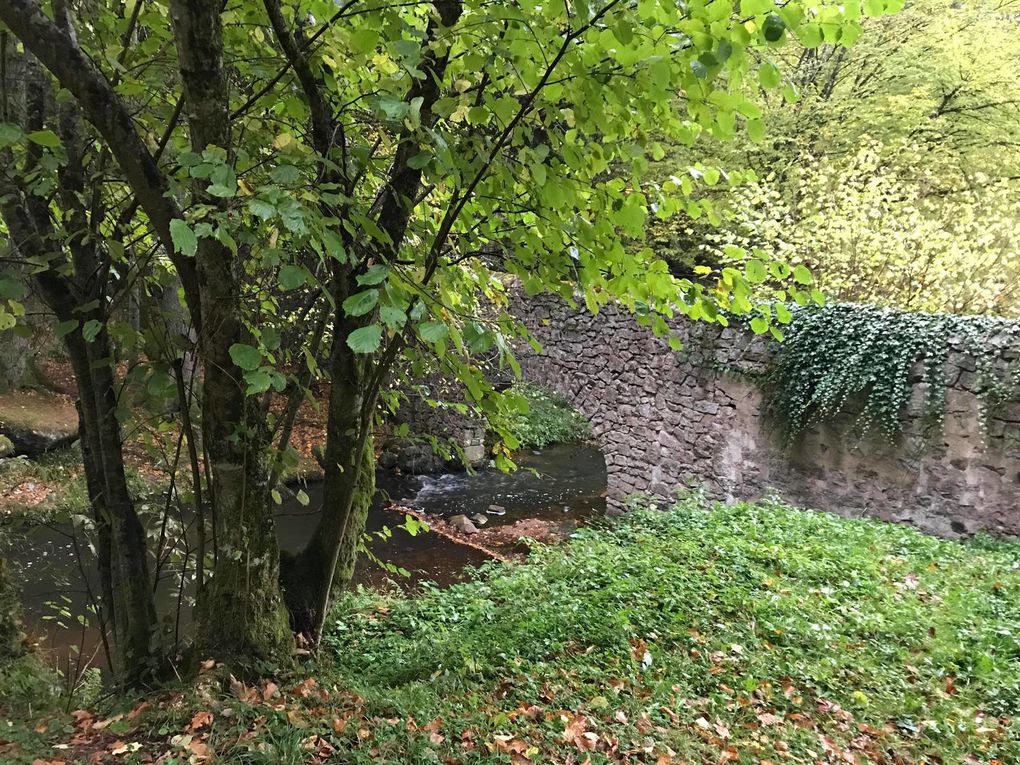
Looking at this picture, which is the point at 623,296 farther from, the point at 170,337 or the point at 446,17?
the point at 170,337

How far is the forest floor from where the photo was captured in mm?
2322

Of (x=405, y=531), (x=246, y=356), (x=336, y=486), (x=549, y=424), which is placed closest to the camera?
(x=246, y=356)

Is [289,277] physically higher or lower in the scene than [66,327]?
higher

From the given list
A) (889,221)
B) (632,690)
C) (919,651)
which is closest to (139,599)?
(632,690)

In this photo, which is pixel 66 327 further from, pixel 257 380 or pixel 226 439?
pixel 257 380

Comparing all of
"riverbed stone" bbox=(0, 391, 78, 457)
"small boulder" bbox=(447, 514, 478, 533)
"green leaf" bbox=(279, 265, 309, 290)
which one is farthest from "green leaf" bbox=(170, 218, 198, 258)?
"riverbed stone" bbox=(0, 391, 78, 457)

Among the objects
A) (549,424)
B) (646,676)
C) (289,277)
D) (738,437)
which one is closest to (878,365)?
(738,437)

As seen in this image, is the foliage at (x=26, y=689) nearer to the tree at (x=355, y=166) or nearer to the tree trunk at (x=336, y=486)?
the tree at (x=355, y=166)

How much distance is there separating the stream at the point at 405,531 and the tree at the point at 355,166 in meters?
1.18

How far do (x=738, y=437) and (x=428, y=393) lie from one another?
512 cm

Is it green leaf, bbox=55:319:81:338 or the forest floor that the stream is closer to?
the forest floor

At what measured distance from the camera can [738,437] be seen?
758 centimetres

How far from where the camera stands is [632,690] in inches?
125

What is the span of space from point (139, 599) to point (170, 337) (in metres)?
1.26
